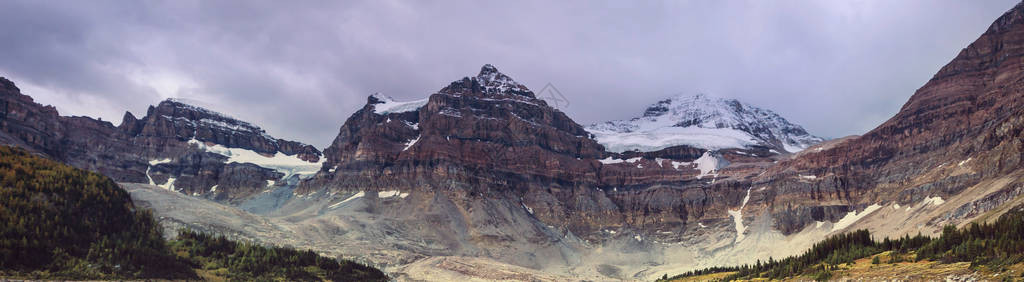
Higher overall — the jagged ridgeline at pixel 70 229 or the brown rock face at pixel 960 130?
the brown rock face at pixel 960 130

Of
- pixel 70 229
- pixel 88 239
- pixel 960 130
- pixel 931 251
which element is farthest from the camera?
pixel 960 130

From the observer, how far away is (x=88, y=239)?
6131 centimetres

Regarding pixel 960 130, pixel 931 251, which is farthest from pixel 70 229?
pixel 960 130

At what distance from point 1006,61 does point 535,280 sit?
134900 millimetres

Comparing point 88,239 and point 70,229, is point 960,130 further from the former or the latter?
point 70,229

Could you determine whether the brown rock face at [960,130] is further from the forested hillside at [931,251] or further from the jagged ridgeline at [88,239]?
the jagged ridgeline at [88,239]

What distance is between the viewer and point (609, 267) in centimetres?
19950

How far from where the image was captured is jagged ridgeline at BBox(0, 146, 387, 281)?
184 feet

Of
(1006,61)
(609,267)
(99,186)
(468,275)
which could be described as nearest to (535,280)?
(468,275)

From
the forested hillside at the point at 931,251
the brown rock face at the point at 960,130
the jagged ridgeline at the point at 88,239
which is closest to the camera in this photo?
the forested hillside at the point at 931,251

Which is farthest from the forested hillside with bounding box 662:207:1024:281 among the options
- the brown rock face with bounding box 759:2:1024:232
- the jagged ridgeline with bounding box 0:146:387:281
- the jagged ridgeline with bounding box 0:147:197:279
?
the brown rock face with bounding box 759:2:1024:232

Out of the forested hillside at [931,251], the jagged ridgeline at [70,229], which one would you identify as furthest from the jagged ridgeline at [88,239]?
the forested hillside at [931,251]

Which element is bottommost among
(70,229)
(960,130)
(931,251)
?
(931,251)

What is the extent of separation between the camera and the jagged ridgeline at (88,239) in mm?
56219
